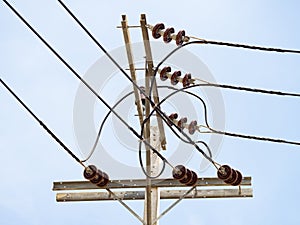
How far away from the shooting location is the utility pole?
736cm

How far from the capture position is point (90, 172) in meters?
6.92

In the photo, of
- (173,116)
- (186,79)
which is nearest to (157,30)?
(186,79)

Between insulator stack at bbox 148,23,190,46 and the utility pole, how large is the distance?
189mm

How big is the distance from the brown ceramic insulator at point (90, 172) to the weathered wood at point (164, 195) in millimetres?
1600

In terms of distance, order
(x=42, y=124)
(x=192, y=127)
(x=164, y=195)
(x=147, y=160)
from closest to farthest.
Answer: (x=42, y=124) < (x=147, y=160) < (x=192, y=127) < (x=164, y=195)

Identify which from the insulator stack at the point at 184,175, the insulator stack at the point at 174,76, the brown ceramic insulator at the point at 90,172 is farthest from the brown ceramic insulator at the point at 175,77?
the brown ceramic insulator at the point at 90,172

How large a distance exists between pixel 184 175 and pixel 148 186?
3.43ft

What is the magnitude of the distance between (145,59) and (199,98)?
1.12 m

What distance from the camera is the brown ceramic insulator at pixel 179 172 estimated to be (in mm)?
7027

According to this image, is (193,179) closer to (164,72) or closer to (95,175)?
(95,175)

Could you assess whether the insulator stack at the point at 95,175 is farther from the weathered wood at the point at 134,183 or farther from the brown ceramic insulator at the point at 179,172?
the weathered wood at the point at 134,183

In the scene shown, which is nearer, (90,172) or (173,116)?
(90,172)

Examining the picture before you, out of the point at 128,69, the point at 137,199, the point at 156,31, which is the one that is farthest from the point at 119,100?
the point at 137,199

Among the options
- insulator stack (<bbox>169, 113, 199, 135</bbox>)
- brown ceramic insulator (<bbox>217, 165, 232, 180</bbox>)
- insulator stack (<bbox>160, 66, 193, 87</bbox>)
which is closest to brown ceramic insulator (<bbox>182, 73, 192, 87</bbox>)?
insulator stack (<bbox>160, 66, 193, 87</bbox>)
